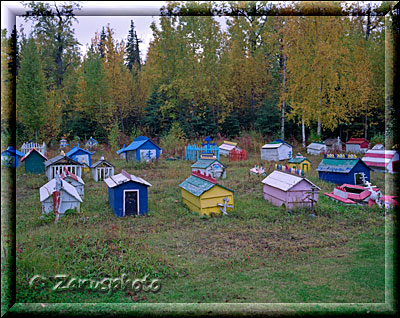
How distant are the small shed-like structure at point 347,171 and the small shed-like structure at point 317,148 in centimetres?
561

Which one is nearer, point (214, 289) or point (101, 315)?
point (101, 315)

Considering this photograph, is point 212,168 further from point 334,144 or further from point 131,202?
point 334,144

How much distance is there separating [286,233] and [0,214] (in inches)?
233

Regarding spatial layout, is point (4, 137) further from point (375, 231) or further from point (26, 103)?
point (375, 231)

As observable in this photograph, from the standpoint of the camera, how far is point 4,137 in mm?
4664

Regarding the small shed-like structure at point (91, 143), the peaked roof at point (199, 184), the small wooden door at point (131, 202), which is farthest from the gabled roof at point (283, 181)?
the small shed-like structure at point (91, 143)

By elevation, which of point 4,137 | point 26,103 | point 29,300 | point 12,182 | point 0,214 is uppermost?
point 26,103

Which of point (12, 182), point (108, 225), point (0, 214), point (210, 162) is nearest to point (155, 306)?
point (0, 214)

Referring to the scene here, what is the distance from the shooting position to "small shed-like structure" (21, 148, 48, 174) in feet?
41.8

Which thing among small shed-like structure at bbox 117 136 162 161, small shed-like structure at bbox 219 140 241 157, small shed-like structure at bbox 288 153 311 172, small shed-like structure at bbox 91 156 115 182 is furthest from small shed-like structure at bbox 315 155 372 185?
small shed-like structure at bbox 91 156 115 182

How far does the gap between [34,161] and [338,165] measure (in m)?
12.8

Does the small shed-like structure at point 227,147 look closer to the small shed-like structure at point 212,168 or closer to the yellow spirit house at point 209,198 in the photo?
the small shed-like structure at point 212,168

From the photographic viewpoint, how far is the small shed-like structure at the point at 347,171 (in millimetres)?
11672

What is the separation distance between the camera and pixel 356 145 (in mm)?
17125
